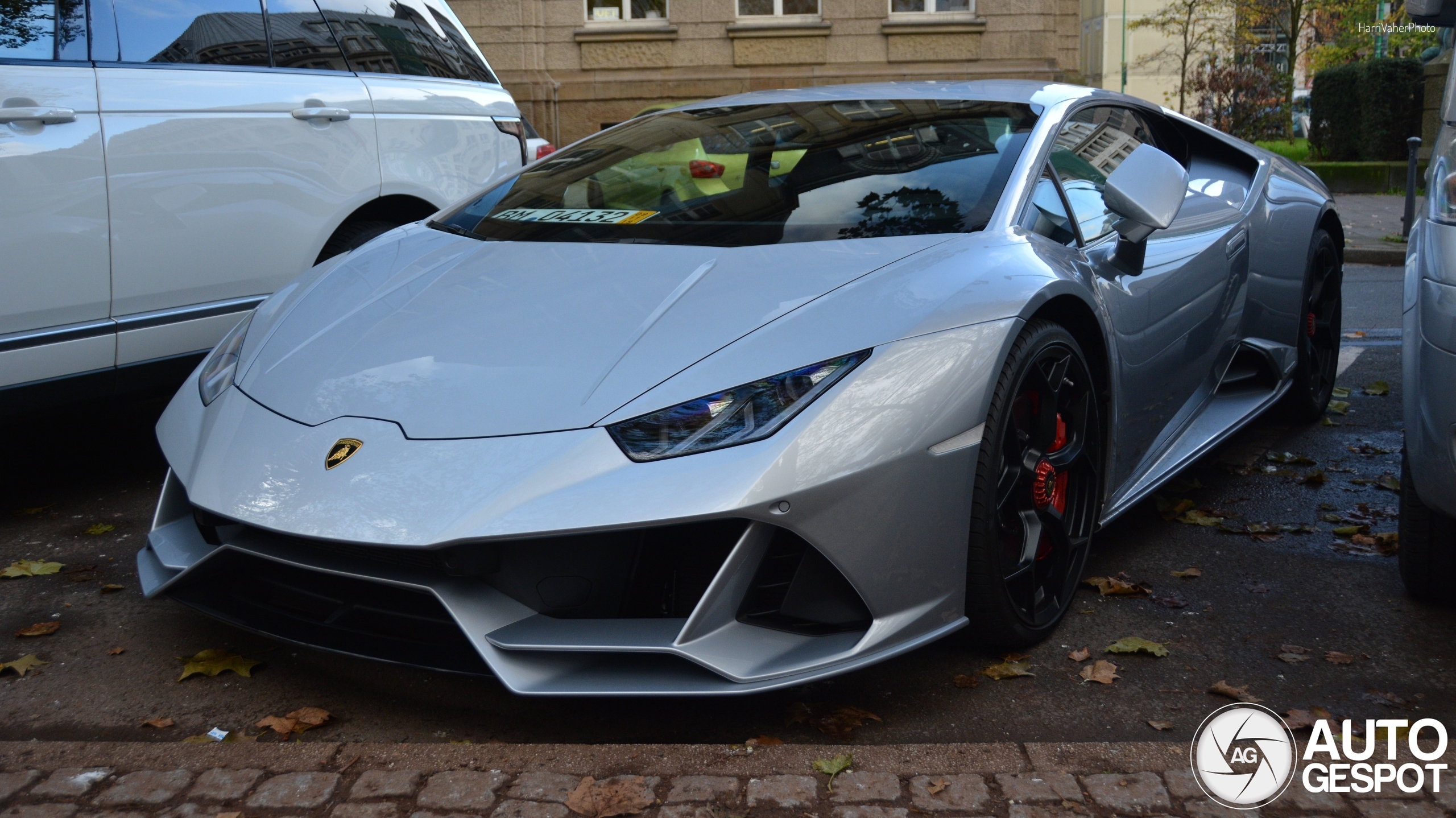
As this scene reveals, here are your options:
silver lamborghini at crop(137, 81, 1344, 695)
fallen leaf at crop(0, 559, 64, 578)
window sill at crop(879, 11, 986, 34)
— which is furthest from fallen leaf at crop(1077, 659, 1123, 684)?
window sill at crop(879, 11, 986, 34)

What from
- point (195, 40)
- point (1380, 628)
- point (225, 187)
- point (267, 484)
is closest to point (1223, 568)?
point (1380, 628)

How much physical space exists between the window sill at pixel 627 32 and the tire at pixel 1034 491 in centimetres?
A: 1774

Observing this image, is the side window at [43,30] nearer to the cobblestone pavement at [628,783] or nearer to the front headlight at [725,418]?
the cobblestone pavement at [628,783]

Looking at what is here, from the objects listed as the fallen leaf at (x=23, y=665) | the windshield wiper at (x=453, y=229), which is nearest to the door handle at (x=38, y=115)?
the windshield wiper at (x=453, y=229)

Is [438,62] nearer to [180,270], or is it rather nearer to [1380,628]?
[180,270]

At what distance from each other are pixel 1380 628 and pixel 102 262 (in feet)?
11.6

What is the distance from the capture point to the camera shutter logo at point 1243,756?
84.5 inches

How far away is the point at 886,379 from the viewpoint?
7.86 ft

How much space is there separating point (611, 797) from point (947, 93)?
2.32 meters

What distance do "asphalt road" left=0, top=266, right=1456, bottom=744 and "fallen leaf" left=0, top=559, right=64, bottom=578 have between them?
44mm

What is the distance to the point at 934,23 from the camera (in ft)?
64.5

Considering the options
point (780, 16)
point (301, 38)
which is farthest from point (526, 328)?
point (780, 16)

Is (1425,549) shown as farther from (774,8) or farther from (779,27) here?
(774,8)

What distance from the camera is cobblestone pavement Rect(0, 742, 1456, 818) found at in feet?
6.89
